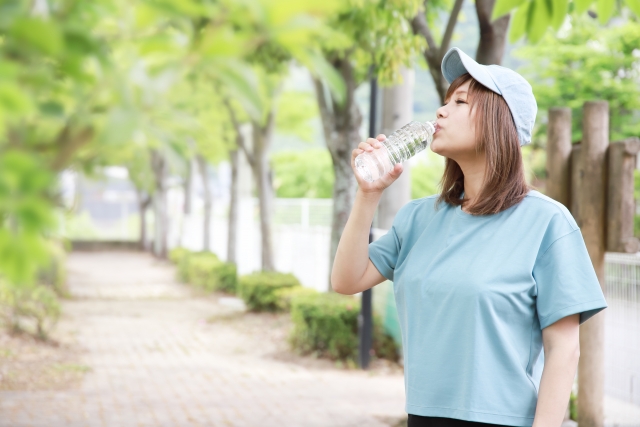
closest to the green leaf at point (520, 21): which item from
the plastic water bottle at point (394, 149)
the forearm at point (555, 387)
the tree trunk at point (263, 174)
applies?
the plastic water bottle at point (394, 149)

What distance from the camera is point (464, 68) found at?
197 centimetres

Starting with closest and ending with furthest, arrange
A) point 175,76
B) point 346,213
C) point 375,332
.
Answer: point 175,76, point 375,332, point 346,213

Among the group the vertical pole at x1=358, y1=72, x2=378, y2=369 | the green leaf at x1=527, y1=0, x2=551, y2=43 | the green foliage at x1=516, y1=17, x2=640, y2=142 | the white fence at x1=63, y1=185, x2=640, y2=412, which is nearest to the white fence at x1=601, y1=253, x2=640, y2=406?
the white fence at x1=63, y1=185, x2=640, y2=412

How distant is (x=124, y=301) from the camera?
48.1 ft

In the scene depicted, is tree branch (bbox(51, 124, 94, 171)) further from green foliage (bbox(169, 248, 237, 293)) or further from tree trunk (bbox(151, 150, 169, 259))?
tree trunk (bbox(151, 150, 169, 259))

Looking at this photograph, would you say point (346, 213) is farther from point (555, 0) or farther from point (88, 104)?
point (88, 104)

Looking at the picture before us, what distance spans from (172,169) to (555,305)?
1224 mm

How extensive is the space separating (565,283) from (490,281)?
0.17 meters

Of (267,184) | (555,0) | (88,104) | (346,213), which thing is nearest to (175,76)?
(88,104)

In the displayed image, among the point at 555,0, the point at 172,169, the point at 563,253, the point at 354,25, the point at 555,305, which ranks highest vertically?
the point at 354,25

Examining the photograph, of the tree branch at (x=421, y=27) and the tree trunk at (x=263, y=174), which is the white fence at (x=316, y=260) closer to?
the tree trunk at (x=263, y=174)

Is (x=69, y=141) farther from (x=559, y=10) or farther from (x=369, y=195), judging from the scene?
(x=559, y=10)

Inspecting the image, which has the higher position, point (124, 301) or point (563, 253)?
point (563, 253)

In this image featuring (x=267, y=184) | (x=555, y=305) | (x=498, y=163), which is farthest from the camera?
(x=267, y=184)
